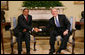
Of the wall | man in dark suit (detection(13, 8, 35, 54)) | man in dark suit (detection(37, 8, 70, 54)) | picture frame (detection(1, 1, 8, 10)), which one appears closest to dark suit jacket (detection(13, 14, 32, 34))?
man in dark suit (detection(13, 8, 35, 54))

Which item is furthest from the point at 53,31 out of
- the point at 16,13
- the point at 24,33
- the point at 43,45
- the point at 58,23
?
the point at 16,13

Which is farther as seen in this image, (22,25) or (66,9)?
(66,9)

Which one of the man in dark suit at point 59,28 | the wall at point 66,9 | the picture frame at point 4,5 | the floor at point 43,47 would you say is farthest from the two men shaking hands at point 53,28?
the picture frame at point 4,5

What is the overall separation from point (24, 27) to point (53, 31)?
2.33 ft

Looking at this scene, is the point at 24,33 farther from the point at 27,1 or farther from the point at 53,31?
the point at 27,1

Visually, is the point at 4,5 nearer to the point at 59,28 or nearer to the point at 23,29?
the point at 23,29

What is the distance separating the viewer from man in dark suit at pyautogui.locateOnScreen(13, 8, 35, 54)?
4.20 m

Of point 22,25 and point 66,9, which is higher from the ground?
point 66,9

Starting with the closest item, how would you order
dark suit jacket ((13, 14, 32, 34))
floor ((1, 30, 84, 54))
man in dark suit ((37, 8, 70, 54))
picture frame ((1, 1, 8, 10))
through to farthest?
1. man in dark suit ((37, 8, 70, 54))
2. dark suit jacket ((13, 14, 32, 34))
3. floor ((1, 30, 84, 54))
4. picture frame ((1, 1, 8, 10))

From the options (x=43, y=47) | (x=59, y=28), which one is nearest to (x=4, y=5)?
(x=43, y=47)

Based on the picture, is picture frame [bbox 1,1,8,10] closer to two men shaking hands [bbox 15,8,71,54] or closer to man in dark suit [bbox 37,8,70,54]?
two men shaking hands [bbox 15,8,71,54]

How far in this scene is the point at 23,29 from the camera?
437cm

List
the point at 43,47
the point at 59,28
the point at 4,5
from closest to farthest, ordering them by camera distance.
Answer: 1. the point at 59,28
2. the point at 43,47
3. the point at 4,5

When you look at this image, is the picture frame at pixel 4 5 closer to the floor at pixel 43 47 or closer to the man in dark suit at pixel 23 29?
the floor at pixel 43 47
